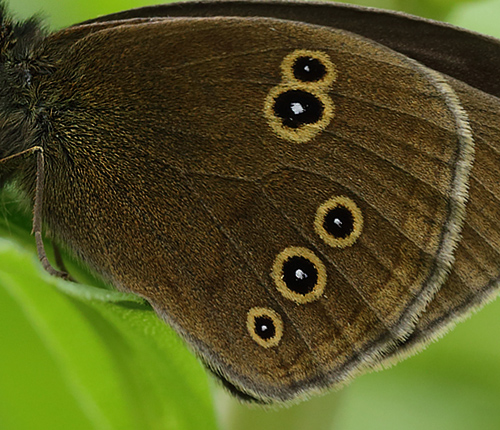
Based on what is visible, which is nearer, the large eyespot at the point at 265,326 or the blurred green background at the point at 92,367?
the blurred green background at the point at 92,367

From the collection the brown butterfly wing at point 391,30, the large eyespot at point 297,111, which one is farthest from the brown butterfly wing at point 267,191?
the brown butterfly wing at point 391,30

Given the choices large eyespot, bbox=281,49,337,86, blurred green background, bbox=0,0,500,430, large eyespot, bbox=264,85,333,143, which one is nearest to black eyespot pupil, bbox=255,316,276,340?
blurred green background, bbox=0,0,500,430

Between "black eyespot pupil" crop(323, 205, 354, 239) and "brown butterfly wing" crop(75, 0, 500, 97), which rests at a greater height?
"brown butterfly wing" crop(75, 0, 500, 97)

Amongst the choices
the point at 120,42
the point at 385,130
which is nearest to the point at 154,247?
the point at 120,42

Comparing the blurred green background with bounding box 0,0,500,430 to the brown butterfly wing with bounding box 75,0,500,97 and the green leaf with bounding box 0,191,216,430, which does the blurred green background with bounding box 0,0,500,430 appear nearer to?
the green leaf with bounding box 0,191,216,430

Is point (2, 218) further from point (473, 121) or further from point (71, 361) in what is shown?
point (473, 121)

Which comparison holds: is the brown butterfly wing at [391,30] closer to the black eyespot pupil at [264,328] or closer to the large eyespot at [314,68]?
the large eyespot at [314,68]

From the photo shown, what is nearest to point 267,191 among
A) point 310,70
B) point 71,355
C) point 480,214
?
point 310,70

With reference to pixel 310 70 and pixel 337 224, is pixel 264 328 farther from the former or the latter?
pixel 310 70
